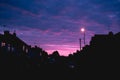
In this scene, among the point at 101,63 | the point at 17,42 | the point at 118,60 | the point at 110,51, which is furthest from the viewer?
the point at 17,42

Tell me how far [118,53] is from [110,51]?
192 centimetres

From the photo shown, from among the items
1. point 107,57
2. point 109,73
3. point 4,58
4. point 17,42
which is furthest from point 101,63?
point 17,42

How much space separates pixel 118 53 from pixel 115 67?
1.91 meters

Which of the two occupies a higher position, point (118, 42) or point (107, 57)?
point (118, 42)

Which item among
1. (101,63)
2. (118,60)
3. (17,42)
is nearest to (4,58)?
(17,42)

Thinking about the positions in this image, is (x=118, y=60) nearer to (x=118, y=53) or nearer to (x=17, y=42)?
(x=118, y=53)

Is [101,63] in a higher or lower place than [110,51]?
lower

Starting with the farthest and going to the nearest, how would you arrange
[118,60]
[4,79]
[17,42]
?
[17,42]
[118,60]
[4,79]

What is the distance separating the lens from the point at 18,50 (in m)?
41.2

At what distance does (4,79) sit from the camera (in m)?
16.6

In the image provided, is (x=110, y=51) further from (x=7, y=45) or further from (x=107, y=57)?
(x=7, y=45)

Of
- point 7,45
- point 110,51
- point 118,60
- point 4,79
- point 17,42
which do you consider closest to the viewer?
point 4,79

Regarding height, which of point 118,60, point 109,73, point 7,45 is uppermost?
point 7,45

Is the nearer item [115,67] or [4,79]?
[4,79]
